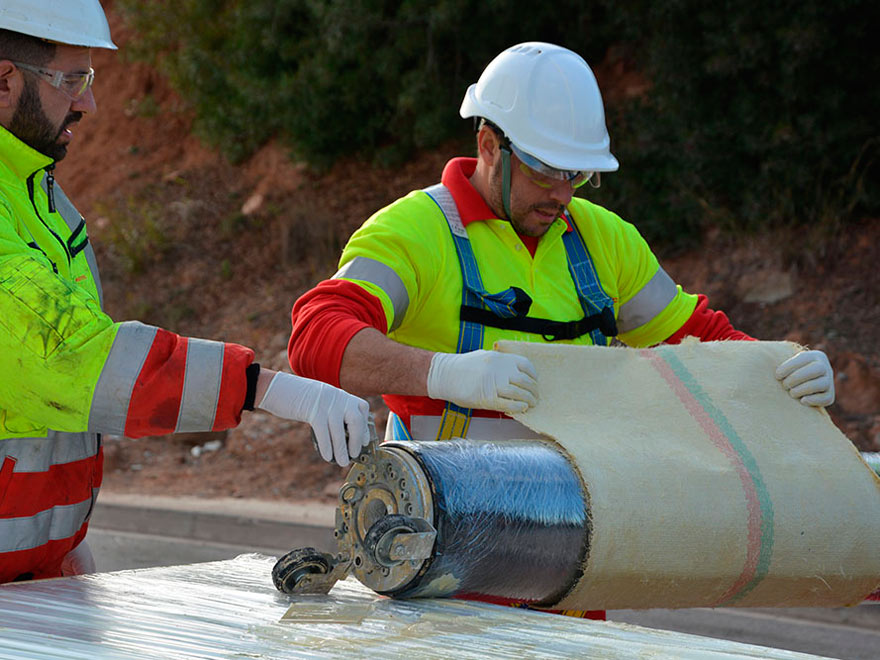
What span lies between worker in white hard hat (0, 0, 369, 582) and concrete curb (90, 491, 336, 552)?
4.89 m

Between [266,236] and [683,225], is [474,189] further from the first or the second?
[266,236]

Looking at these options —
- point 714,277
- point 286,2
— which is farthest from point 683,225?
point 286,2

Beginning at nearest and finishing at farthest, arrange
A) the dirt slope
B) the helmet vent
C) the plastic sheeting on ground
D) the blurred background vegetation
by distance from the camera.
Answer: the plastic sheeting on ground < the helmet vent < the dirt slope < the blurred background vegetation

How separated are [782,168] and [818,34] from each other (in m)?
1.10

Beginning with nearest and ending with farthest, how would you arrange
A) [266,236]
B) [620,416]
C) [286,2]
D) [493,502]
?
1. [493,502]
2. [620,416]
3. [286,2]
4. [266,236]

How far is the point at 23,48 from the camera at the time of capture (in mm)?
→ 2654

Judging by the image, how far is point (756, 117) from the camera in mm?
10172

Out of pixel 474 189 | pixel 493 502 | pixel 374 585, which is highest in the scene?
pixel 474 189

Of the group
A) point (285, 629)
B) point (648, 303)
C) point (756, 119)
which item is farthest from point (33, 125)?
point (756, 119)

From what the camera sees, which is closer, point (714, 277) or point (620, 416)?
point (620, 416)

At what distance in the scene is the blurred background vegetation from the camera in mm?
9961

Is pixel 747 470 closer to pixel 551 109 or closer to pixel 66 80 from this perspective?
pixel 551 109

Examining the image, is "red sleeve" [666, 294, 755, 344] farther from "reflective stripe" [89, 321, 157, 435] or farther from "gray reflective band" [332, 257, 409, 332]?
"reflective stripe" [89, 321, 157, 435]

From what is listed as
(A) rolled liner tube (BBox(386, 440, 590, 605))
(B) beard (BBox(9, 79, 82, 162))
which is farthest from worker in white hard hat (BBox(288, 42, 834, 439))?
(B) beard (BBox(9, 79, 82, 162))
